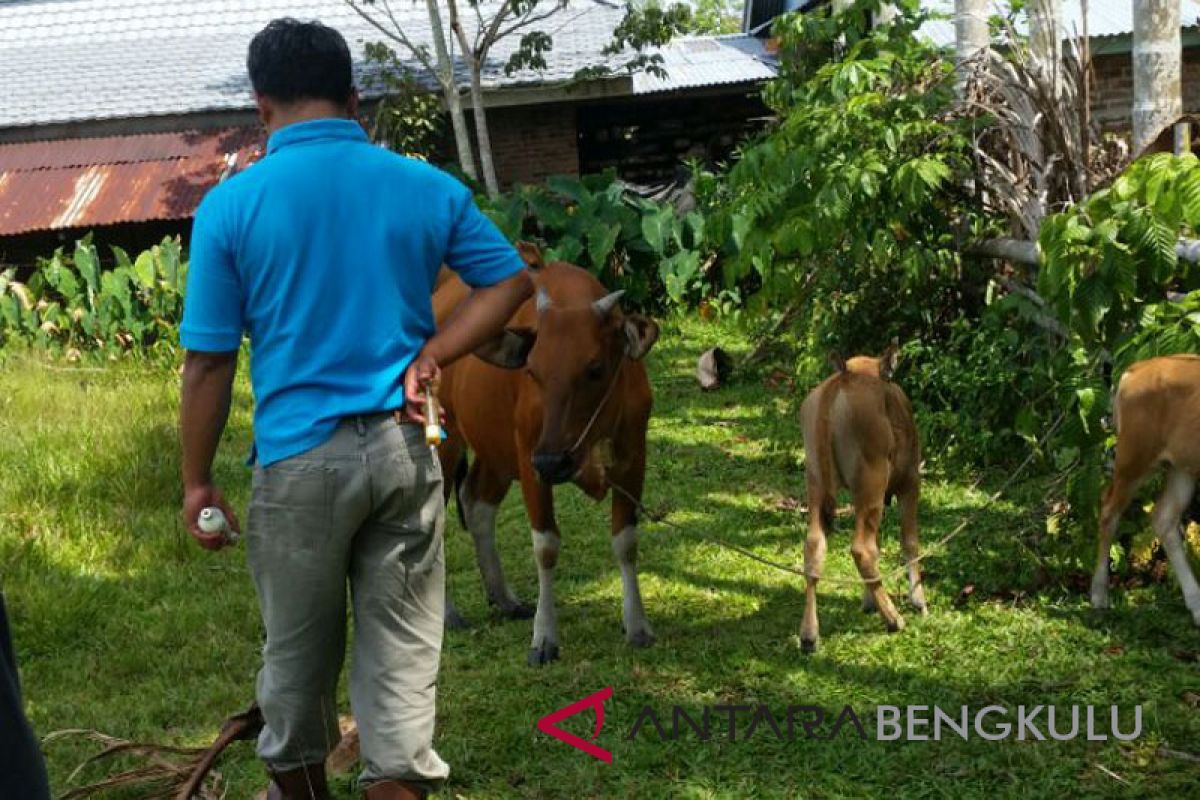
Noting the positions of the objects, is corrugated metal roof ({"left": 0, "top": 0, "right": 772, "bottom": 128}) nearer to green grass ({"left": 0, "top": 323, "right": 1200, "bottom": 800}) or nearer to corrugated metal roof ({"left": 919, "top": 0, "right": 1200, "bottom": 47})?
corrugated metal roof ({"left": 919, "top": 0, "right": 1200, "bottom": 47})

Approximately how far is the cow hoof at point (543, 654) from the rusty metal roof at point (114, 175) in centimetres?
1387

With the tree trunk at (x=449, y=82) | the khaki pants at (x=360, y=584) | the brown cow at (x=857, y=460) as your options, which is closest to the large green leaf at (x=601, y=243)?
the tree trunk at (x=449, y=82)

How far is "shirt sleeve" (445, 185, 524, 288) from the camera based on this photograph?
12.6 ft

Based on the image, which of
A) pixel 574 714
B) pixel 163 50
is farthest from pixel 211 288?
pixel 163 50

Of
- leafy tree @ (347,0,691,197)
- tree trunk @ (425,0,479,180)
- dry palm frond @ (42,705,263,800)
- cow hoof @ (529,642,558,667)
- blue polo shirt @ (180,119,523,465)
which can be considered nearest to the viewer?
blue polo shirt @ (180,119,523,465)

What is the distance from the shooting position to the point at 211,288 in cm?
362

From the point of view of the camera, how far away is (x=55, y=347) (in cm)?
1630

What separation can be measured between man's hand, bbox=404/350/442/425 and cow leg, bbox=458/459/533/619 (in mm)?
3312

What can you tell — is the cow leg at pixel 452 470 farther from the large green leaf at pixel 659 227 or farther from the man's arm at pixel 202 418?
the large green leaf at pixel 659 227

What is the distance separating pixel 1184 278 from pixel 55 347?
45.3 ft

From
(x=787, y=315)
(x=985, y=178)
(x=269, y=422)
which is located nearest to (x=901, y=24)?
(x=985, y=178)

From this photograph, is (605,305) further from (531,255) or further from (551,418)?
(531,255)

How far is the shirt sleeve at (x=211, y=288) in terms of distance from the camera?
3.61m

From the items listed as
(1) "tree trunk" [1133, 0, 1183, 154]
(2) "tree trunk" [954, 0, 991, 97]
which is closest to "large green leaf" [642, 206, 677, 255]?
(2) "tree trunk" [954, 0, 991, 97]
